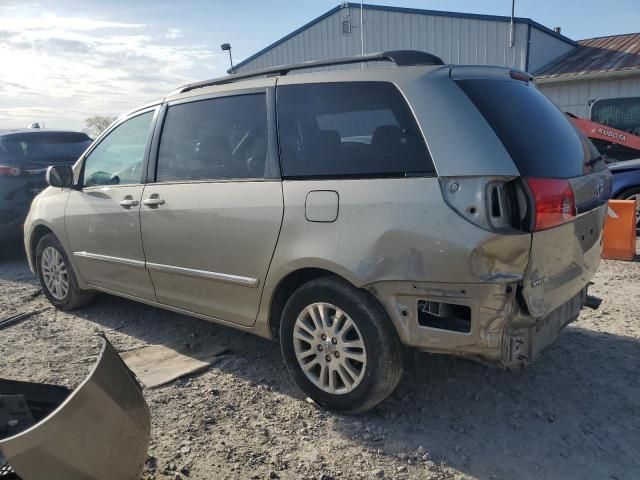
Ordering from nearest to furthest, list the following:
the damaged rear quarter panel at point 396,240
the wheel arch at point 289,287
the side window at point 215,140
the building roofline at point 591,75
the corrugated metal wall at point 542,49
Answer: the damaged rear quarter panel at point 396,240
the wheel arch at point 289,287
the side window at point 215,140
the building roofline at point 591,75
the corrugated metal wall at point 542,49

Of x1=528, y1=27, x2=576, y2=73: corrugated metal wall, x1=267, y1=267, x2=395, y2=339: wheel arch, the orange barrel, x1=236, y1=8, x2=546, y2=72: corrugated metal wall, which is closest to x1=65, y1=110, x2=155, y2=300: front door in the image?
x1=267, y1=267, x2=395, y2=339: wheel arch

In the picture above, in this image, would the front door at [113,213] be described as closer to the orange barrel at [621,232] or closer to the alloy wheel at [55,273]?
the alloy wheel at [55,273]

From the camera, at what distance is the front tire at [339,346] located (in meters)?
2.84

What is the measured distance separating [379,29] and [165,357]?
15.2 metres

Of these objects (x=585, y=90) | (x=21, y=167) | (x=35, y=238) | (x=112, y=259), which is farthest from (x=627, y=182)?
(x=21, y=167)

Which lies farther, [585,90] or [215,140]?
[585,90]

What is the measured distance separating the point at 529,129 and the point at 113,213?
3099 mm

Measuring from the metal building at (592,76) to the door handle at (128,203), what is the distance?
500 inches

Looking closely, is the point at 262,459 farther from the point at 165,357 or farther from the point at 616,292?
the point at 616,292

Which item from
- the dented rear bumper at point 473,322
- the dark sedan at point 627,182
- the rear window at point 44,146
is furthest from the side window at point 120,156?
the dark sedan at point 627,182

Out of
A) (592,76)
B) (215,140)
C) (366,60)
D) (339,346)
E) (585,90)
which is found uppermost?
(592,76)

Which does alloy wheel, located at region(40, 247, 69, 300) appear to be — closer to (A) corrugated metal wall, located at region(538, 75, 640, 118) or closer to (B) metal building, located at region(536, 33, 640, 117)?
(A) corrugated metal wall, located at region(538, 75, 640, 118)

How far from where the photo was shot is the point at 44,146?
795 cm

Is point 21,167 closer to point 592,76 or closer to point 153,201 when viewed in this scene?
point 153,201
